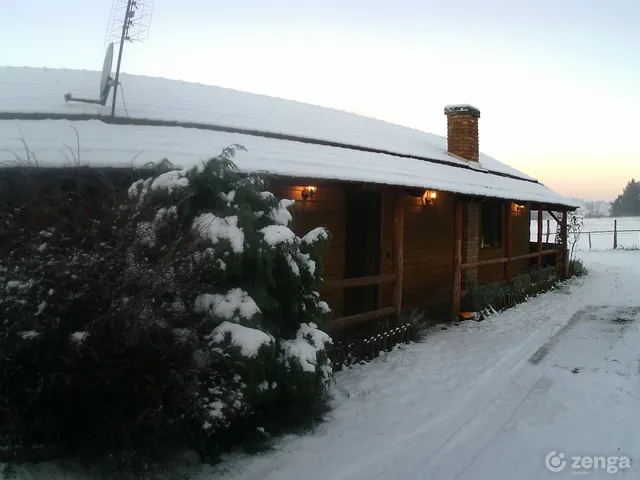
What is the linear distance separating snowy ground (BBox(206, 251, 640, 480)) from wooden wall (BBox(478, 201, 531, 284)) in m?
4.17

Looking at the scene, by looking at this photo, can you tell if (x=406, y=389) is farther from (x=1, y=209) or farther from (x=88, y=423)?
(x=1, y=209)

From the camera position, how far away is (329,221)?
809 centimetres

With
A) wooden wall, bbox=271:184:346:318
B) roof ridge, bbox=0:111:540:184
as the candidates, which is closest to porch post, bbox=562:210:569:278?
roof ridge, bbox=0:111:540:184

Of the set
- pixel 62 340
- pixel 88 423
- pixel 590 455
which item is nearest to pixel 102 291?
pixel 62 340

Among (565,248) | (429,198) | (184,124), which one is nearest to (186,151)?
(184,124)

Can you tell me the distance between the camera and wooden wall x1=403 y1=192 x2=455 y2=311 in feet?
31.2

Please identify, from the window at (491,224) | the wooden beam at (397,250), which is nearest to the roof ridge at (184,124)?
the wooden beam at (397,250)

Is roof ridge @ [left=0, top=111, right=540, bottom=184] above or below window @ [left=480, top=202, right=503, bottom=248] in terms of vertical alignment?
above

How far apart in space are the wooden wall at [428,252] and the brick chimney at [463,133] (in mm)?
3605

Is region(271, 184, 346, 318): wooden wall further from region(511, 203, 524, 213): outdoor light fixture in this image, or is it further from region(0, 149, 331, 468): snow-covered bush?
region(511, 203, 524, 213): outdoor light fixture

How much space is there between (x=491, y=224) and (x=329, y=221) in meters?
6.68

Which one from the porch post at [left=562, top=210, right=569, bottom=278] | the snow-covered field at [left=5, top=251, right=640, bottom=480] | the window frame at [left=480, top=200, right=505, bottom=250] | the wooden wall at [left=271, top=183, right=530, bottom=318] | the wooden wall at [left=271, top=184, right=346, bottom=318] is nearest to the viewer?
the snow-covered field at [left=5, top=251, right=640, bottom=480]

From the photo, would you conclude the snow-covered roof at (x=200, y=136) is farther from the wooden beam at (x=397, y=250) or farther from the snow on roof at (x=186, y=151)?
the wooden beam at (x=397, y=250)

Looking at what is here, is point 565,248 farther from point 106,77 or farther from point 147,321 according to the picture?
point 147,321
